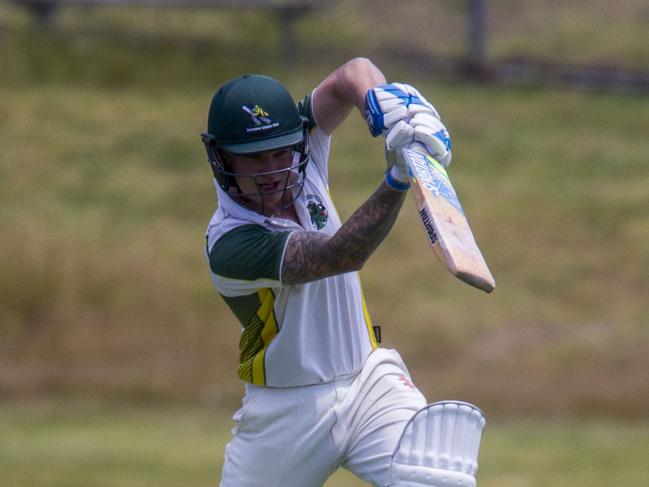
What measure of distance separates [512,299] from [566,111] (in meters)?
3.52

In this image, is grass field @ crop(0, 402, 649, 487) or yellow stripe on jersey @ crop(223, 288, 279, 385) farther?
grass field @ crop(0, 402, 649, 487)

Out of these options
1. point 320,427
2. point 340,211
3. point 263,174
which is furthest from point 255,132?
point 340,211

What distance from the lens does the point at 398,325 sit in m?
12.0

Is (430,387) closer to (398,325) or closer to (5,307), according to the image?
(398,325)

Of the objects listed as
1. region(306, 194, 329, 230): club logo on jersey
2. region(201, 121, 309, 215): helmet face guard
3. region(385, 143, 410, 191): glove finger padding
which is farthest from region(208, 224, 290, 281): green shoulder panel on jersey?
region(385, 143, 410, 191): glove finger padding

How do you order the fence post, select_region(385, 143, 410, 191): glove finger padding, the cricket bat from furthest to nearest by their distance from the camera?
the fence post < select_region(385, 143, 410, 191): glove finger padding < the cricket bat

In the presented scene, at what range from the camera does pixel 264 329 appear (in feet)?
14.6

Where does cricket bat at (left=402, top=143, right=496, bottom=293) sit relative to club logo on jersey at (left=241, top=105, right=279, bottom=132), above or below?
below

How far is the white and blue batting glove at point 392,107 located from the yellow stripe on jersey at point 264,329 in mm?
668

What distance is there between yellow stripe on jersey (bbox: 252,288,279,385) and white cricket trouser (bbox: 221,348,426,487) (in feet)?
0.22

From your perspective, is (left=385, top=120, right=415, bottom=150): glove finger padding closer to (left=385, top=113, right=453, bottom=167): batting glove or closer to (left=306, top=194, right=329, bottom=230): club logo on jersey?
(left=385, top=113, right=453, bottom=167): batting glove

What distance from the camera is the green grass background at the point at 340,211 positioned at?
409 inches

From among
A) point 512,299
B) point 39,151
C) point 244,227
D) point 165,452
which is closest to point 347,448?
point 244,227

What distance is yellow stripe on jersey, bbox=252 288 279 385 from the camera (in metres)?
4.38
